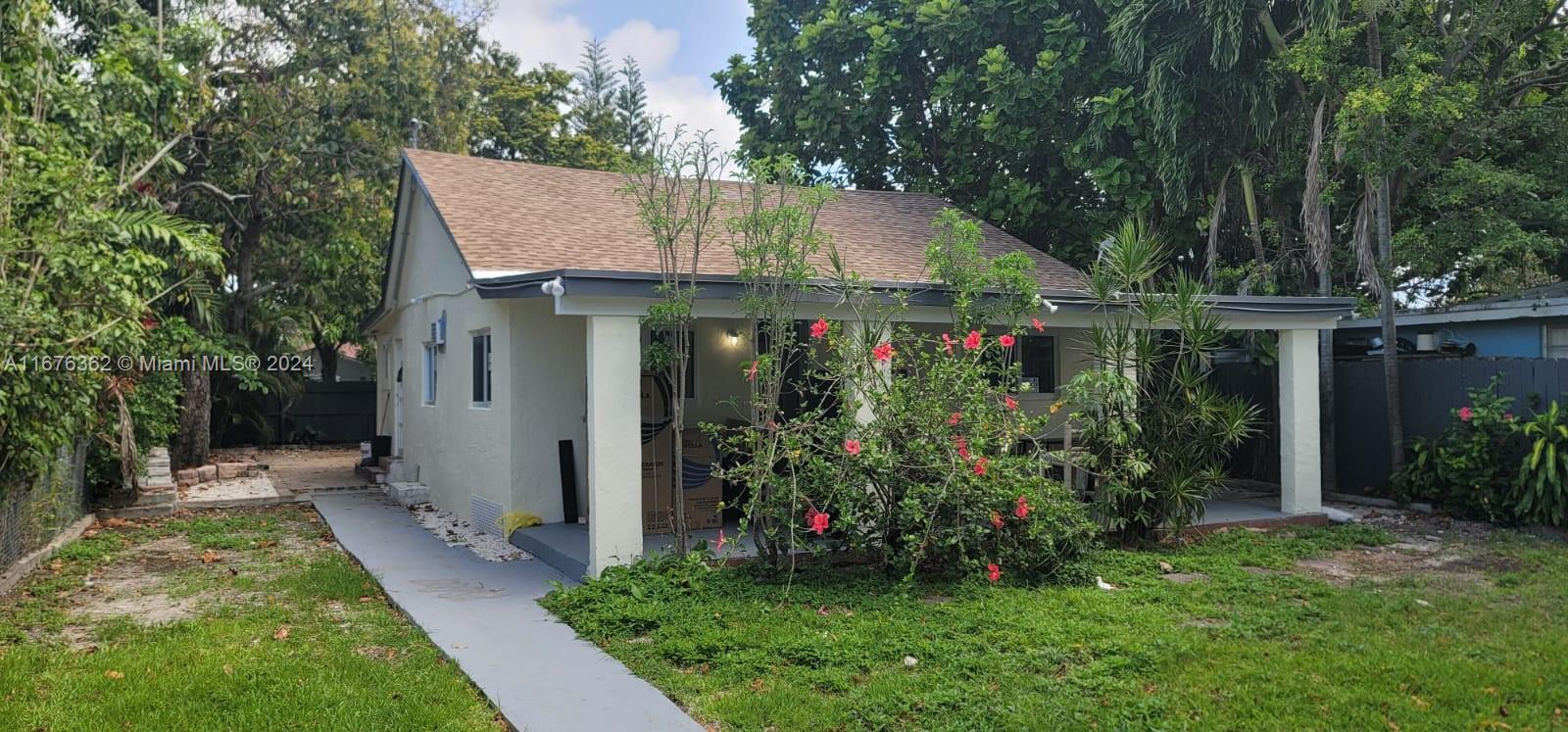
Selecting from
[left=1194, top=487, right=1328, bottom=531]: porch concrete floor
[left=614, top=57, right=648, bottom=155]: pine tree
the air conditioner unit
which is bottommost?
[left=1194, top=487, right=1328, bottom=531]: porch concrete floor

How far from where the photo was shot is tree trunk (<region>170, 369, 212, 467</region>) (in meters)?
16.3

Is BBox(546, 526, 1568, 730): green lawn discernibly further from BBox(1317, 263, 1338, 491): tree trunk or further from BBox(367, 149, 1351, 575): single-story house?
BBox(1317, 263, 1338, 491): tree trunk

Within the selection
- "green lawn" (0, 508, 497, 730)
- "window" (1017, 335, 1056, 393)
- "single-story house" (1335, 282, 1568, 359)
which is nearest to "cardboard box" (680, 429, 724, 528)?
"green lawn" (0, 508, 497, 730)

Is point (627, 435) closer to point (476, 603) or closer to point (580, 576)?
point (580, 576)

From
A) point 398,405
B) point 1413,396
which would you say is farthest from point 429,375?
point 1413,396

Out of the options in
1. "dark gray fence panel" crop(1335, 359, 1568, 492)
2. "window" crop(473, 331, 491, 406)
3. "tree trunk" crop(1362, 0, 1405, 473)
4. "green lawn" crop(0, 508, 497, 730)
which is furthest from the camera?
"tree trunk" crop(1362, 0, 1405, 473)

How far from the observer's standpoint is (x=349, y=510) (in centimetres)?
1184

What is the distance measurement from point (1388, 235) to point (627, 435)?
347 inches

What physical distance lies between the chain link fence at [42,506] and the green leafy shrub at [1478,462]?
506 inches

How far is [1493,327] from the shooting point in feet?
39.9

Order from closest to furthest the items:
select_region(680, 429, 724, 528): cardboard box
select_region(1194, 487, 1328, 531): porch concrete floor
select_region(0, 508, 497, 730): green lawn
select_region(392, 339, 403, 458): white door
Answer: select_region(0, 508, 497, 730): green lawn → select_region(680, 429, 724, 528): cardboard box → select_region(1194, 487, 1328, 531): porch concrete floor → select_region(392, 339, 403, 458): white door

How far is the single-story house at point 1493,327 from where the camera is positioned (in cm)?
1141

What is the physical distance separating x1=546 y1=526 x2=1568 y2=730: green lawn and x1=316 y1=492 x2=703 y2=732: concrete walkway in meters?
0.21

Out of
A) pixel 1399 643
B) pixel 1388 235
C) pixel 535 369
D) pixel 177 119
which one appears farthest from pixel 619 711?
pixel 1388 235
